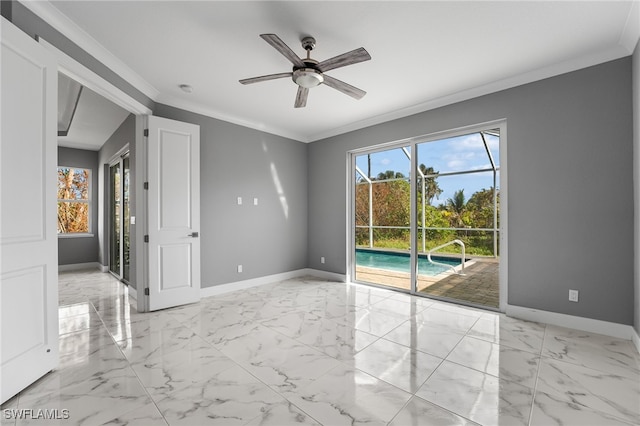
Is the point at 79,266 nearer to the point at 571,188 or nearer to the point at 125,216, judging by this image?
the point at 125,216

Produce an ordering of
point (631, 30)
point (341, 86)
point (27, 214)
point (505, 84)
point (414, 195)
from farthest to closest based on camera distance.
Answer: point (414, 195)
point (505, 84)
point (341, 86)
point (631, 30)
point (27, 214)

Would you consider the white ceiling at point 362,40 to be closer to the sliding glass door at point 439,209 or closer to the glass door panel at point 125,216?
the sliding glass door at point 439,209

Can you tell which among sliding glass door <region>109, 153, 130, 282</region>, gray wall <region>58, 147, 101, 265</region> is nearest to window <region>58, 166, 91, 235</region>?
gray wall <region>58, 147, 101, 265</region>

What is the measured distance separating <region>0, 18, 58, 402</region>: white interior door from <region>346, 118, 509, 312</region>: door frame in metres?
3.77

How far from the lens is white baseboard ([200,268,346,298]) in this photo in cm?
410

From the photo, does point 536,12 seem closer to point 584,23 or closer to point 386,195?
point 584,23

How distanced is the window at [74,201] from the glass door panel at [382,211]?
6041 mm

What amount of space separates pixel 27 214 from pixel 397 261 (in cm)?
650

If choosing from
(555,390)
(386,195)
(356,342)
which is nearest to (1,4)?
(356,342)

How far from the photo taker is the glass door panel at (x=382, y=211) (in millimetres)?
4980

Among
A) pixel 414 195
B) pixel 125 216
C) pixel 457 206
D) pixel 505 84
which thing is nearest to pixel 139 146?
pixel 125 216

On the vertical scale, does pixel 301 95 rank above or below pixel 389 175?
above

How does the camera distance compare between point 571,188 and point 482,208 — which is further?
point 482,208

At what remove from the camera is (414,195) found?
4105 mm
